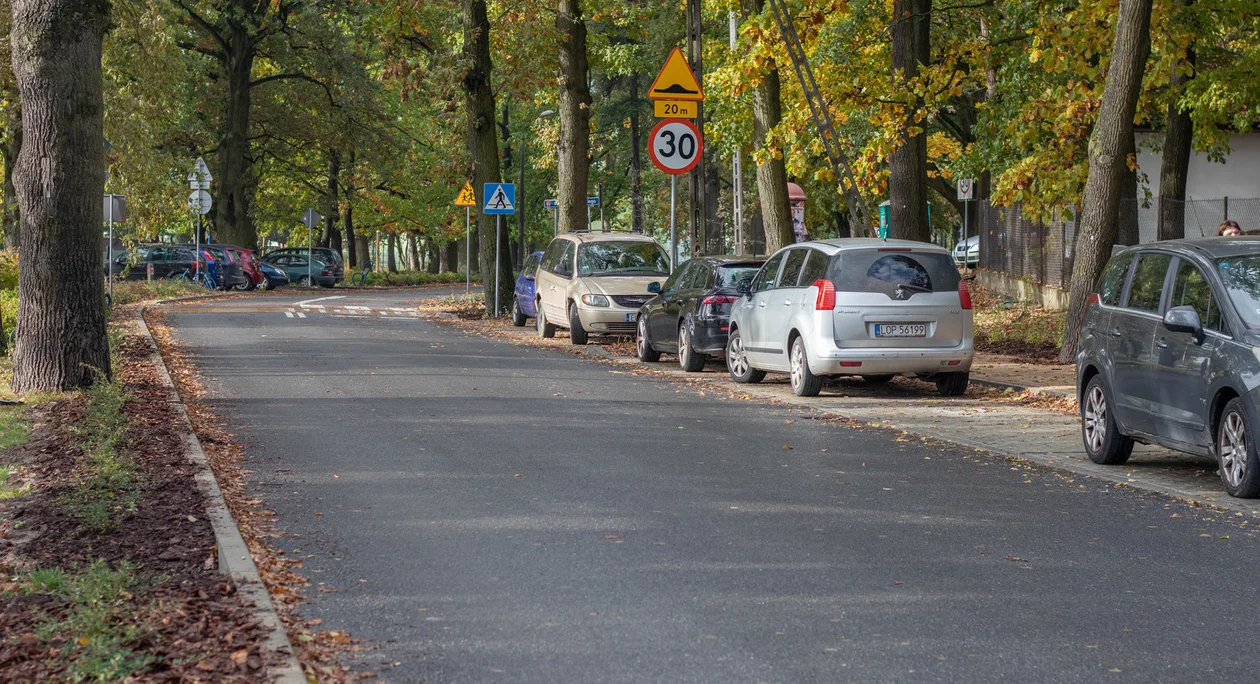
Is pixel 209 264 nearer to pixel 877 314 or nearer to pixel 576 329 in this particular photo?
pixel 576 329

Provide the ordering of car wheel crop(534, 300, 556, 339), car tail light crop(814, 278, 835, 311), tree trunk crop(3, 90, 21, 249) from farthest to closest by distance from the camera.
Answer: tree trunk crop(3, 90, 21, 249) → car wheel crop(534, 300, 556, 339) → car tail light crop(814, 278, 835, 311)

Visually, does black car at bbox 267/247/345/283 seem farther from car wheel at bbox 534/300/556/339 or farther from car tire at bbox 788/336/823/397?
car tire at bbox 788/336/823/397

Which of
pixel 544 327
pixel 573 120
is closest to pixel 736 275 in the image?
pixel 544 327

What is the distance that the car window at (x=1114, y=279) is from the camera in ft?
37.2

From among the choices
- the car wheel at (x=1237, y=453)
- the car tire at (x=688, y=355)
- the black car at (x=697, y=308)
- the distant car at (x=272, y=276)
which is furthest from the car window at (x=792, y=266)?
the distant car at (x=272, y=276)

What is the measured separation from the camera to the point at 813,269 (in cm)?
1642

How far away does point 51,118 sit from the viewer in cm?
1388

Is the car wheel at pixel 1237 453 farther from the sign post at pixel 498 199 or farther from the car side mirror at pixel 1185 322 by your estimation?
the sign post at pixel 498 199

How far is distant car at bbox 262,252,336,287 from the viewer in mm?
57500

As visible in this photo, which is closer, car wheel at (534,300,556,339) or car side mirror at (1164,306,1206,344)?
car side mirror at (1164,306,1206,344)

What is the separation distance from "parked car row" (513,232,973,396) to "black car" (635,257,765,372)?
1cm

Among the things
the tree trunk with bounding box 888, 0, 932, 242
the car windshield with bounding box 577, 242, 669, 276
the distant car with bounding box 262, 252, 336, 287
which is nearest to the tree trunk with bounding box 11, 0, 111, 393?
the car windshield with bounding box 577, 242, 669, 276

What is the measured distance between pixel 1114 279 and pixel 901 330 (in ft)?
14.9

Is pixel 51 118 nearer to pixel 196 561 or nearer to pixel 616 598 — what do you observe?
pixel 196 561
